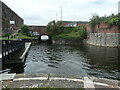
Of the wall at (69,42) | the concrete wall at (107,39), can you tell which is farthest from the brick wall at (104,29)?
the wall at (69,42)

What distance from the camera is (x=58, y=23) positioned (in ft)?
135

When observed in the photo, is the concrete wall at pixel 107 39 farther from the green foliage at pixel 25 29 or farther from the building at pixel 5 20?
the green foliage at pixel 25 29

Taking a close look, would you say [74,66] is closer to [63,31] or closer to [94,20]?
[94,20]

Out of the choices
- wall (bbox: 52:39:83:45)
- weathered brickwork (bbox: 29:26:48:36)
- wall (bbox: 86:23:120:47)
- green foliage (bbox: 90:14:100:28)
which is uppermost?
green foliage (bbox: 90:14:100:28)

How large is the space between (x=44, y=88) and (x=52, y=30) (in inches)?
1451

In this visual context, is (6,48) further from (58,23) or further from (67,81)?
(58,23)

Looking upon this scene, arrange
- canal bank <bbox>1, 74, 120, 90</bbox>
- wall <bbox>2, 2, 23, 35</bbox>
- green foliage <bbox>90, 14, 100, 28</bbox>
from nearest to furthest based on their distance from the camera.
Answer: canal bank <bbox>1, 74, 120, 90</bbox>, green foliage <bbox>90, 14, 100, 28</bbox>, wall <bbox>2, 2, 23, 35</bbox>

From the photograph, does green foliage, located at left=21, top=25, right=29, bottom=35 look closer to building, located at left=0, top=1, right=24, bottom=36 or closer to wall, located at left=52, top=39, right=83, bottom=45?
building, located at left=0, top=1, right=24, bottom=36

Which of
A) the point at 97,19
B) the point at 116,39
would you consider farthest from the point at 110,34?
the point at 97,19

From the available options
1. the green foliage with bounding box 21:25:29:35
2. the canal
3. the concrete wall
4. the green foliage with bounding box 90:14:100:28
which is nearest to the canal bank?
the canal

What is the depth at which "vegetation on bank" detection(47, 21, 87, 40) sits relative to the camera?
3628 cm

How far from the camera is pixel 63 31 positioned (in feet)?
137

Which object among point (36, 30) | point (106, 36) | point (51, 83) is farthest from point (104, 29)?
point (51, 83)

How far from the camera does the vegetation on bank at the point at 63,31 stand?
3628 cm
